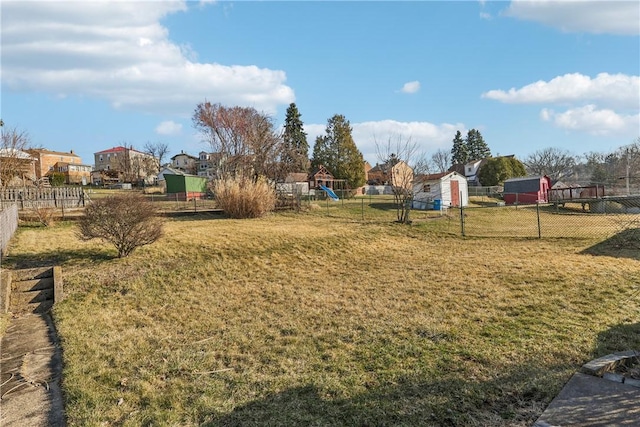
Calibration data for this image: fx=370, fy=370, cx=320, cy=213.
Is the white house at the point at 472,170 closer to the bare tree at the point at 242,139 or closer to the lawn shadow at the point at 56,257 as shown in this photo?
the bare tree at the point at 242,139

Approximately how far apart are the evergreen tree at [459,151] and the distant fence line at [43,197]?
72.0 metres

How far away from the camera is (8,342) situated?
483cm

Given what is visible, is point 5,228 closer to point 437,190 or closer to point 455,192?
point 437,190

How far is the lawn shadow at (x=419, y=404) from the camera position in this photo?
3.01m

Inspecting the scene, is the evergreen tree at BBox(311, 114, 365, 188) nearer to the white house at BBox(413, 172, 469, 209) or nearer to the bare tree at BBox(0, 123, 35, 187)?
the white house at BBox(413, 172, 469, 209)

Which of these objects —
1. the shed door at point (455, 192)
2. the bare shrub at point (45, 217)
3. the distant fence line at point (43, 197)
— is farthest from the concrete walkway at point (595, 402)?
the shed door at point (455, 192)

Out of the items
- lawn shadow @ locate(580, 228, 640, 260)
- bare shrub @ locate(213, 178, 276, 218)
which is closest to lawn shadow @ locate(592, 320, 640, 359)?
lawn shadow @ locate(580, 228, 640, 260)

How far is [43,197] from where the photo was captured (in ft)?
63.3

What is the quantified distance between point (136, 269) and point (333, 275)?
430cm

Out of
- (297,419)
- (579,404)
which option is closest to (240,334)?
(297,419)

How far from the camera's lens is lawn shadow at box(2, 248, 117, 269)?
7.78 meters

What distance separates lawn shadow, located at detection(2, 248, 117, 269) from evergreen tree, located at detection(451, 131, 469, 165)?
77.7 meters

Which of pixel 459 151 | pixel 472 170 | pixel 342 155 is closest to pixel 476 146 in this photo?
pixel 459 151

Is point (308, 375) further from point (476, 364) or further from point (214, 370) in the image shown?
point (476, 364)
